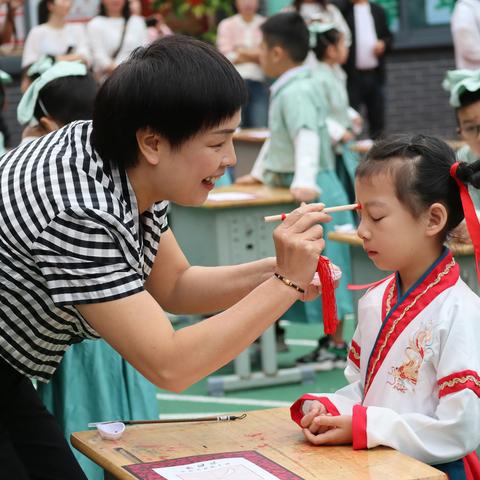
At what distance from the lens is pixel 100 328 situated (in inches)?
83.8

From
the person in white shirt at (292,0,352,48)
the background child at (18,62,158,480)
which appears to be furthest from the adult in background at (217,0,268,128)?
the background child at (18,62,158,480)

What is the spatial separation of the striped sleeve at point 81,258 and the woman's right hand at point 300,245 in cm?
31

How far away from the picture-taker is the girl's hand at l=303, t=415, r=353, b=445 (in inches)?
85.8

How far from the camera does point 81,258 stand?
2.08 m

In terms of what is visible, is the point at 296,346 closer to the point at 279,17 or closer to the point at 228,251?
the point at 228,251

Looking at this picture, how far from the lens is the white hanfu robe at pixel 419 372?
7.03 feet

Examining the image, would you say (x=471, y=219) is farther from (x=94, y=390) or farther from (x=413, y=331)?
(x=94, y=390)

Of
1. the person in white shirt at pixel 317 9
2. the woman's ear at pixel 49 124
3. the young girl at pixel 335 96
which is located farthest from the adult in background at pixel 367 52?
the woman's ear at pixel 49 124

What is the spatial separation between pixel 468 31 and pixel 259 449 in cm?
577

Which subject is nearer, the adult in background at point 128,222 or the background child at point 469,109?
the adult in background at point 128,222

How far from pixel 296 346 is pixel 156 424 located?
3916 millimetres

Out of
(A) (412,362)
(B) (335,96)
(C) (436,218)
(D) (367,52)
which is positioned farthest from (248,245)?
(D) (367,52)

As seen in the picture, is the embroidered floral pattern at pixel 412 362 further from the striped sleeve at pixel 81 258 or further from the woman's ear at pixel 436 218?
the striped sleeve at pixel 81 258

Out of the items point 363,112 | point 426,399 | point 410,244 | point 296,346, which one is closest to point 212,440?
point 426,399
